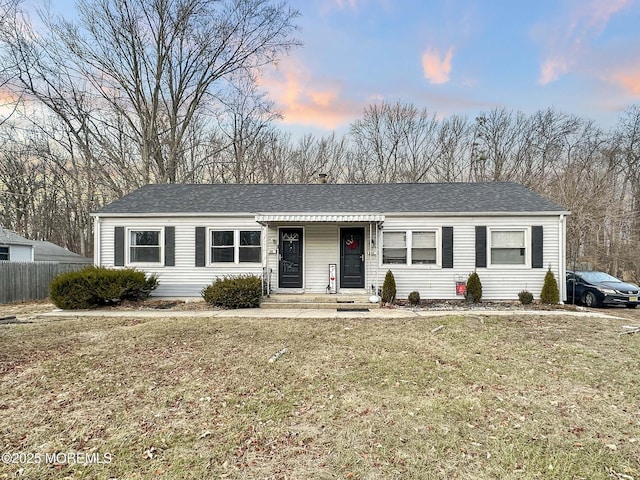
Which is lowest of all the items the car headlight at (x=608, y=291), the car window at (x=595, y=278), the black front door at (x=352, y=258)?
the car headlight at (x=608, y=291)

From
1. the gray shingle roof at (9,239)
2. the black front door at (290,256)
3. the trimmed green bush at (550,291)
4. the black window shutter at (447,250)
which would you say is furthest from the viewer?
the gray shingle roof at (9,239)

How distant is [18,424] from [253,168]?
23.7m

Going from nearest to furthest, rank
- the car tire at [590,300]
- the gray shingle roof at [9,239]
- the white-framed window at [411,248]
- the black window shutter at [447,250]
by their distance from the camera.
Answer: the black window shutter at [447,250] < the white-framed window at [411,248] < the car tire at [590,300] < the gray shingle roof at [9,239]

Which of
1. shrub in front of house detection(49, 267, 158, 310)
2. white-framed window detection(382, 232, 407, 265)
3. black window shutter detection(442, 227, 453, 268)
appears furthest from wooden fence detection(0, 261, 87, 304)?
black window shutter detection(442, 227, 453, 268)

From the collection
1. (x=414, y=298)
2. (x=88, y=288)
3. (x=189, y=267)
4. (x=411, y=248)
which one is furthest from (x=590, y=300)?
(x=88, y=288)

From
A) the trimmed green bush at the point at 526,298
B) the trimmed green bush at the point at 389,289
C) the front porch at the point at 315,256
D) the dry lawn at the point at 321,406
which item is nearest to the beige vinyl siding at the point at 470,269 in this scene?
the trimmed green bush at the point at 526,298

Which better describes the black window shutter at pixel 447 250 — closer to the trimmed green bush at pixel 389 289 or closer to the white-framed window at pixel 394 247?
the white-framed window at pixel 394 247

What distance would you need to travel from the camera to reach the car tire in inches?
471

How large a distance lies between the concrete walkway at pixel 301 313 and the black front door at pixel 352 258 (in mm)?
1958

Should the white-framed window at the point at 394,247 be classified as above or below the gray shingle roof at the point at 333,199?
below

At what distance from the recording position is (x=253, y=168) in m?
26.1

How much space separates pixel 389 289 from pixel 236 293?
4667 millimetres

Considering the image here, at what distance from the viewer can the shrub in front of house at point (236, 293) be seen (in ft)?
34.7

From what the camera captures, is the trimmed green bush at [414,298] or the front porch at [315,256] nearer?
the trimmed green bush at [414,298]
